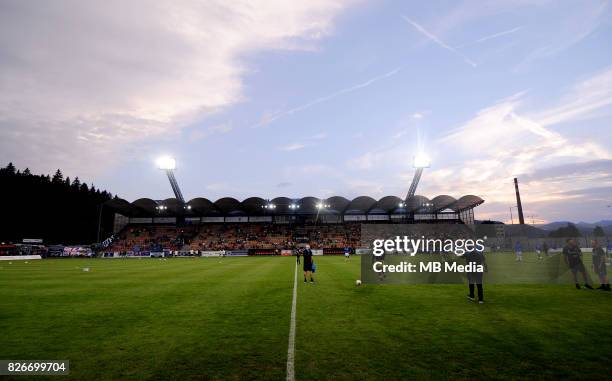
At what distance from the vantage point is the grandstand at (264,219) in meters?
69.1

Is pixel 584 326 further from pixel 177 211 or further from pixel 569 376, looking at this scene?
pixel 177 211

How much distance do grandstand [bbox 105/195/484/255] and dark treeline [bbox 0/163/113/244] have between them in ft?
77.1

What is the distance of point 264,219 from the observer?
78188mm

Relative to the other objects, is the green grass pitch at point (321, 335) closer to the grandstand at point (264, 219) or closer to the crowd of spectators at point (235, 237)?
the crowd of spectators at point (235, 237)

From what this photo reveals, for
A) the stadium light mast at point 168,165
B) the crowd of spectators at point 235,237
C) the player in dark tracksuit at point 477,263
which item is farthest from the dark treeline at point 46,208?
the player in dark tracksuit at point 477,263

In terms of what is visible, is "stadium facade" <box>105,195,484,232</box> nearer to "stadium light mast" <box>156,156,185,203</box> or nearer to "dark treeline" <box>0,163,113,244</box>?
"stadium light mast" <box>156,156,185,203</box>

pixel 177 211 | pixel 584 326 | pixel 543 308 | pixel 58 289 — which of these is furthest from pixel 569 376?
pixel 177 211

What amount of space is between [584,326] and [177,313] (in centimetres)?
1187

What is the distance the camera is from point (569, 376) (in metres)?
5.42

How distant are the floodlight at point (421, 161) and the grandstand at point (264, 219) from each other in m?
6.90

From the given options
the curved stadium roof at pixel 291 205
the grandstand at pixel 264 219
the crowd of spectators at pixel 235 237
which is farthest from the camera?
the curved stadium roof at pixel 291 205

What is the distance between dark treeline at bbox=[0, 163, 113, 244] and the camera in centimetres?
7912

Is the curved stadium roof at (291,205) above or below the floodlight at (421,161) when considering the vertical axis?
below

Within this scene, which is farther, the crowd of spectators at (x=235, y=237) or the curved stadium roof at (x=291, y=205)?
the curved stadium roof at (x=291, y=205)
